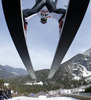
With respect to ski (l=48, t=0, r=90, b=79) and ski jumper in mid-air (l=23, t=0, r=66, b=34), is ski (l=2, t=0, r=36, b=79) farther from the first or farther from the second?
ski (l=48, t=0, r=90, b=79)

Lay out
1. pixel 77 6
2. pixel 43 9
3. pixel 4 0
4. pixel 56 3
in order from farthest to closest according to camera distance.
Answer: pixel 56 3
pixel 43 9
pixel 77 6
pixel 4 0

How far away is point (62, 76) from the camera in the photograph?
639 ft

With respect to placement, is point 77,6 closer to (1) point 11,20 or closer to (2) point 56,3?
(1) point 11,20

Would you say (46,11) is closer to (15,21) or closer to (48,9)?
(48,9)

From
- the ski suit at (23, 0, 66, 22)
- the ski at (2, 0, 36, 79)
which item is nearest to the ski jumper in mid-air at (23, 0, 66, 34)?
the ski suit at (23, 0, 66, 22)

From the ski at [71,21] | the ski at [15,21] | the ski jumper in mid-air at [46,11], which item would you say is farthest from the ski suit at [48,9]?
the ski at [71,21]

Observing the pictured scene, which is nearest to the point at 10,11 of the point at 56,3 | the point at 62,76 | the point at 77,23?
the point at 77,23

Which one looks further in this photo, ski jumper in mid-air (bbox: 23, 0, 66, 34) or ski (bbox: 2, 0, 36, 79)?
ski jumper in mid-air (bbox: 23, 0, 66, 34)

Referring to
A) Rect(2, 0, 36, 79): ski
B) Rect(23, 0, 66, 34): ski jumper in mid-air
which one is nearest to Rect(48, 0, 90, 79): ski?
Rect(23, 0, 66, 34): ski jumper in mid-air

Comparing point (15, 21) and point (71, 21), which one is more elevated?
point (15, 21)

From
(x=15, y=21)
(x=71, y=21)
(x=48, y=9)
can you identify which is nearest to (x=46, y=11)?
(x=48, y=9)

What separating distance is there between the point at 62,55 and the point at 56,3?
2.25 metres

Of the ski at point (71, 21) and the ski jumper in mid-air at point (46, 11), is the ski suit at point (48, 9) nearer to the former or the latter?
the ski jumper in mid-air at point (46, 11)

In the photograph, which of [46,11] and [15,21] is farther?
[46,11]
